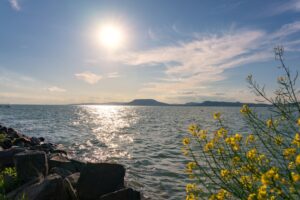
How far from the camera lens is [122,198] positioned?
1019 cm

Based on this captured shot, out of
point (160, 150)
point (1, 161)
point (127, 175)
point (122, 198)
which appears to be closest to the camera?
point (122, 198)

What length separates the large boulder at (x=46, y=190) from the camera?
9.18m

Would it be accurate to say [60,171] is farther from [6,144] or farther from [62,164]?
[6,144]

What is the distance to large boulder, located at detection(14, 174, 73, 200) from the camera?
30.1 feet

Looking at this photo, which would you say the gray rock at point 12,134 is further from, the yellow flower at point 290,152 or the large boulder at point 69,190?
the yellow flower at point 290,152

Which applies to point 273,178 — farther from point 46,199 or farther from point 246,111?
point 46,199

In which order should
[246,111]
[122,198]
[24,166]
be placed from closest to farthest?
[246,111]
[122,198]
[24,166]

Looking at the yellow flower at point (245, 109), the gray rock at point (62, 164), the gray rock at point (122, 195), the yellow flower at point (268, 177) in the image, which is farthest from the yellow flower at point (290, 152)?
the gray rock at point (62, 164)

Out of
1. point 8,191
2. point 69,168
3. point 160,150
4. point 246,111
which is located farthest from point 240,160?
point 160,150

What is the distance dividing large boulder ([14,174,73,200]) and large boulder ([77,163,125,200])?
126 cm

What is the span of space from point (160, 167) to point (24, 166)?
9.25 m

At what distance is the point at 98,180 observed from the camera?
11.3 meters

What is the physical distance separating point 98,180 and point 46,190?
239 cm

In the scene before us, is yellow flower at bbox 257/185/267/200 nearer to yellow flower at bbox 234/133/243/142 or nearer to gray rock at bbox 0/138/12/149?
yellow flower at bbox 234/133/243/142
